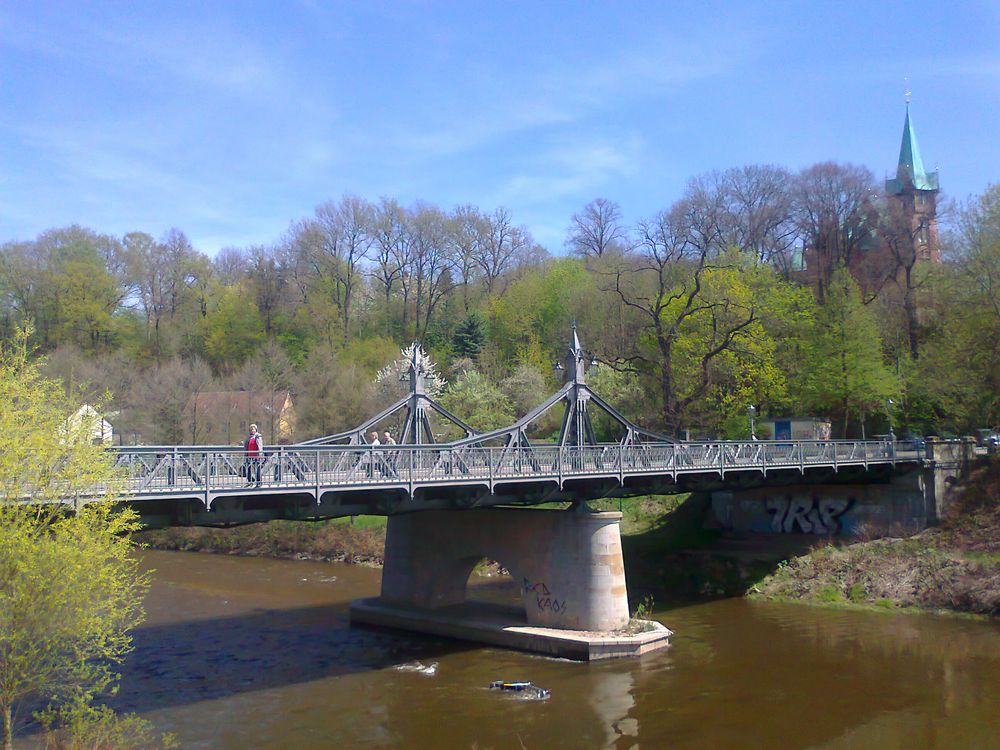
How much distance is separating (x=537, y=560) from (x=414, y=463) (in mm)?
6851

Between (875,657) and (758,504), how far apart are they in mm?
15918

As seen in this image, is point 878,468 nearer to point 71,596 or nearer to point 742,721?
point 742,721

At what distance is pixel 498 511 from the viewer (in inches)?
1036

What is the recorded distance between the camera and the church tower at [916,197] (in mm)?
55938

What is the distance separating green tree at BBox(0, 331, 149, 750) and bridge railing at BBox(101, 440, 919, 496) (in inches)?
61.1

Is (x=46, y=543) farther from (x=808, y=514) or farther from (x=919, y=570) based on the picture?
(x=808, y=514)

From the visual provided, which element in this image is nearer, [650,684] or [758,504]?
[650,684]

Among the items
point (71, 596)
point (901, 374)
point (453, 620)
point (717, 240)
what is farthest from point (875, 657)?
point (717, 240)

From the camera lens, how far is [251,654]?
23859 mm

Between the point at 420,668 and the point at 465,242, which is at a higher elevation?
the point at 465,242

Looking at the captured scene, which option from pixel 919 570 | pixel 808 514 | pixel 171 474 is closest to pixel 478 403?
pixel 808 514

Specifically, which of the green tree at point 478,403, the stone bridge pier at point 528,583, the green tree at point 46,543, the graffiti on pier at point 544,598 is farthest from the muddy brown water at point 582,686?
the green tree at point 478,403

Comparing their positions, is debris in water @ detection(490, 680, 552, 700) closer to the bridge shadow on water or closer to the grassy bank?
the bridge shadow on water

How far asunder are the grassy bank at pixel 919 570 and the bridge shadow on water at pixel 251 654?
14522 mm
